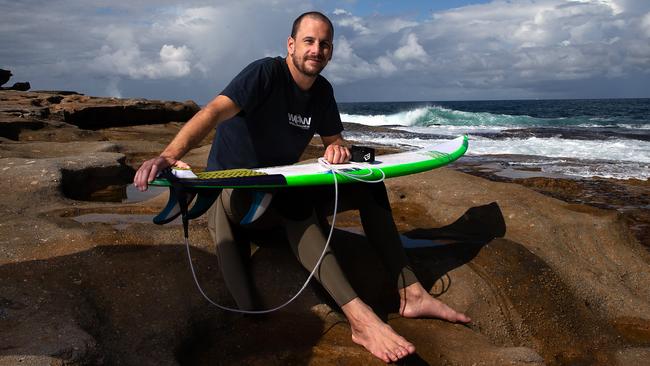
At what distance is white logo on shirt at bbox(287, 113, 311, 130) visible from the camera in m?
3.33

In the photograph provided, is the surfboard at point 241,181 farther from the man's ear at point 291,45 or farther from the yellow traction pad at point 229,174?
the man's ear at point 291,45

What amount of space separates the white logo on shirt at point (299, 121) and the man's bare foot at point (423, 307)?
1.20 metres

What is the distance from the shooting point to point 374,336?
2.71 m

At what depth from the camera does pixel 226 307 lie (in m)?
3.11

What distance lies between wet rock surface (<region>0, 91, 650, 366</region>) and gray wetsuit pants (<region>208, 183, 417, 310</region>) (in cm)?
19

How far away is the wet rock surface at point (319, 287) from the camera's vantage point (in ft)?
8.76

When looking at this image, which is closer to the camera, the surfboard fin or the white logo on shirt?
the surfboard fin

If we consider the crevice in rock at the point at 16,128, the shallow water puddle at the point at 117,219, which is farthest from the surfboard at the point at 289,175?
the crevice in rock at the point at 16,128

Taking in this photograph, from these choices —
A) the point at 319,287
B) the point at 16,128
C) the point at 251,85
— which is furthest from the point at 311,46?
the point at 16,128

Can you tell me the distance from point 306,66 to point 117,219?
6.73ft

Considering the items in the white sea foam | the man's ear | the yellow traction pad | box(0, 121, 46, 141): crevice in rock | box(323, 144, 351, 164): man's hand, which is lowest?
the white sea foam

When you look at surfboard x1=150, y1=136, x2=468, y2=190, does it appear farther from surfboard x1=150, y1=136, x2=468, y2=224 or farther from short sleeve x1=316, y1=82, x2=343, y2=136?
short sleeve x1=316, y1=82, x2=343, y2=136

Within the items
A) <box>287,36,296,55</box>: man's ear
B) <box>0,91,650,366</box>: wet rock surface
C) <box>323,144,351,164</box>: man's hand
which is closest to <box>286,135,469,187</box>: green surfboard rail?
<box>323,144,351,164</box>: man's hand

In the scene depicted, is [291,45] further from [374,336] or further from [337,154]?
[374,336]
